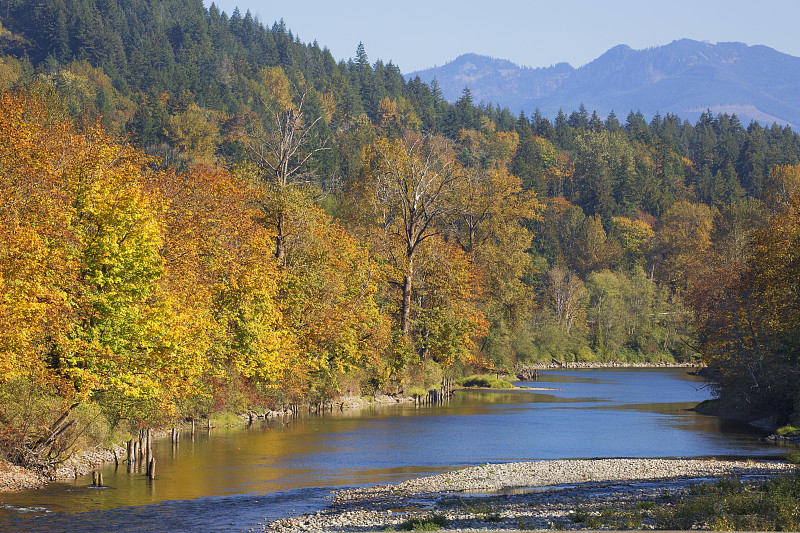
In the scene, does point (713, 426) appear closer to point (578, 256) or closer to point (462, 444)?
point (462, 444)

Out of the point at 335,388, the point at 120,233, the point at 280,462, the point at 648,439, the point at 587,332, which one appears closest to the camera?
the point at 120,233

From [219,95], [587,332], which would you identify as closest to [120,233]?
[587,332]

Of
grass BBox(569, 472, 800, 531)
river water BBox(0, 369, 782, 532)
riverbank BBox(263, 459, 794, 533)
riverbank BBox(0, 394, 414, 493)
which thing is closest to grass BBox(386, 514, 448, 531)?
riverbank BBox(263, 459, 794, 533)

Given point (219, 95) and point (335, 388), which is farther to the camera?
point (219, 95)

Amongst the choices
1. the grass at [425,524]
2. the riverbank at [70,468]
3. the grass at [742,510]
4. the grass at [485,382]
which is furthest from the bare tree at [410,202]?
the grass at [425,524]

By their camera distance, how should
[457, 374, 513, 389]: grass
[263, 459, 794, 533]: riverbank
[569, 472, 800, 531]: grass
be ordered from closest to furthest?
[569, 472, 800, 531]: grass < [263, 459, 794, 533]: riverbank < [457, 374, 513, 389]: grass

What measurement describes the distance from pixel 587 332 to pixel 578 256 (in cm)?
2788

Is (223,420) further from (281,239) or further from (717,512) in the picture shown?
(717,512)

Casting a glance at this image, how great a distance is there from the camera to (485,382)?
8462cm

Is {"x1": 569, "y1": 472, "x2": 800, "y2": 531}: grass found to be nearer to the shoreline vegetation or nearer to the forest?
the forest

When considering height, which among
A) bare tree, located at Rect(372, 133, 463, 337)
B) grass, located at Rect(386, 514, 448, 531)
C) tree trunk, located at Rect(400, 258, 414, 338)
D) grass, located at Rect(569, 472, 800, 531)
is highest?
bare tree, located at Rect(372, 133, 463, 337)

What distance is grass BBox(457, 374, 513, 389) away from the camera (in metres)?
83.9

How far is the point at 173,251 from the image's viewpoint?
43250 mm

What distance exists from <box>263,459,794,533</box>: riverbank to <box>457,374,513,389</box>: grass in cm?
4684
